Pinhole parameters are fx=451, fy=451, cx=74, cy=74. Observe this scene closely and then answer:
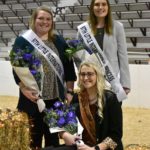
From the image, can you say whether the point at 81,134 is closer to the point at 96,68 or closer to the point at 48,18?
the point at 96,68

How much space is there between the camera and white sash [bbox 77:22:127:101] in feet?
10.0

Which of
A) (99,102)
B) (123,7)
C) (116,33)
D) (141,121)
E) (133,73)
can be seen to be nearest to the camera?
(99,102)

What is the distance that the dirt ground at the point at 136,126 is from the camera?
4.39 m

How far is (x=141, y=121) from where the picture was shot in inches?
Answer: 216

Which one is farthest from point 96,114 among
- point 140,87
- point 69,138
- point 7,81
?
point 7,81

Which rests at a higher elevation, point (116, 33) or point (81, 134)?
point (116, 33)

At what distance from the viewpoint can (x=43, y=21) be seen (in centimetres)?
288

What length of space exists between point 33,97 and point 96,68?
1.72 ft

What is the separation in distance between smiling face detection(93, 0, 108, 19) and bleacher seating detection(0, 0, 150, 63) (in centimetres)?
496

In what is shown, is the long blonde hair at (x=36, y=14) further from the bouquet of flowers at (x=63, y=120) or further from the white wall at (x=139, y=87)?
the white wall at (x=139, y=87)

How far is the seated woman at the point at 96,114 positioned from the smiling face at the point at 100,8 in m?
0.52

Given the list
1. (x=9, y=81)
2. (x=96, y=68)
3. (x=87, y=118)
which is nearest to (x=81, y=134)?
(x=87, y=118)

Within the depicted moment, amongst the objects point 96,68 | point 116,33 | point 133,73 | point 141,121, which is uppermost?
point 116,33

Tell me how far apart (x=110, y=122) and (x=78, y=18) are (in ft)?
28.8
